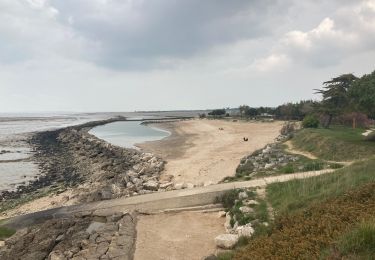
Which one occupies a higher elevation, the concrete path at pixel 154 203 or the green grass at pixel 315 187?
the green grass at pixel 315 187

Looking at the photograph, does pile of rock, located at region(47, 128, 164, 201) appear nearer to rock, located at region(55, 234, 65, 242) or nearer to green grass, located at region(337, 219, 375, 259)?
rock, located at region(55, 234, 65, 242)

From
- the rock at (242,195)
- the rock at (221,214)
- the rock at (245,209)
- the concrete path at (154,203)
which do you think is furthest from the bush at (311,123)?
the rock at (245,209)

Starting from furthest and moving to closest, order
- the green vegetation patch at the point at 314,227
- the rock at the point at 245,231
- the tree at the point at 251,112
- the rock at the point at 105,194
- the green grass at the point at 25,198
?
the tree at the point at 251,112, the green grass at the point at 25,198, the rock at the point at 105,194, the rock at the point at 245,231, the green vegetation patch at the point at 314,227

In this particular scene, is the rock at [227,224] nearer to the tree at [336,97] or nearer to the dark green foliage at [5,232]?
the dark green foliage at [5,232]

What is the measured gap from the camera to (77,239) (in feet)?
42.0

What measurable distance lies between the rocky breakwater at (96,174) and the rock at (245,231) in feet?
27.5

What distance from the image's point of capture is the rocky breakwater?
840 inches

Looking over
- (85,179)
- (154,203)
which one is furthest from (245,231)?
(85,179)

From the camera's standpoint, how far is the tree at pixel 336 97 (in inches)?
1430

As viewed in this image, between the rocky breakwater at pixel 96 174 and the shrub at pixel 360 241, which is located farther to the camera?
the rocky breakwater at pixel 96 174

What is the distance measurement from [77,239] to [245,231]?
5.39 m

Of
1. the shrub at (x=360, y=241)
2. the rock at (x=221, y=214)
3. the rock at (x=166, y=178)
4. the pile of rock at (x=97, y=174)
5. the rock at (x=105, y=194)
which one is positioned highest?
the shrub at (x=360, y=241)

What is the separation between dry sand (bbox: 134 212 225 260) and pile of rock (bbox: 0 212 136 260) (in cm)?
40

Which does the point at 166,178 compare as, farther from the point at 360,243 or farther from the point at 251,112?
the point at 251,112
